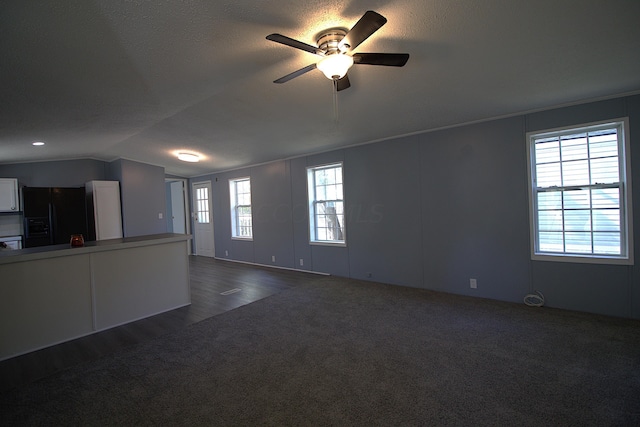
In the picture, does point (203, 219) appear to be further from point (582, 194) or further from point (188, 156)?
point (582, 194)

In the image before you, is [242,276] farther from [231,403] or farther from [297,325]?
[231,403]

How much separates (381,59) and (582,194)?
9.74ft

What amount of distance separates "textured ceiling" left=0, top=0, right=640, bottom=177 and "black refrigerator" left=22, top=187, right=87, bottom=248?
1312 mm

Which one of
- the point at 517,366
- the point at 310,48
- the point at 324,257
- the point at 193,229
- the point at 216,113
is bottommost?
the point at 517,366

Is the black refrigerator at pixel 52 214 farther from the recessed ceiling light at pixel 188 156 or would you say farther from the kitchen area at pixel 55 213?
the recessed ceiling light at pixel 188 156

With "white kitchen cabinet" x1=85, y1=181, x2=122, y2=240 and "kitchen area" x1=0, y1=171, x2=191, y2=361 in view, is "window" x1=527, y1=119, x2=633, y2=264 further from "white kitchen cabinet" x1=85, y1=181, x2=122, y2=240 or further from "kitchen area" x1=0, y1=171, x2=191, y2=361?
"white kitchen cabinet" x1=85, y1=181, x2=122, y2=240

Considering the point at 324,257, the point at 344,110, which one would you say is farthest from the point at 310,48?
the point at 324,257

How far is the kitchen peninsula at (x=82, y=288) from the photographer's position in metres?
2.72

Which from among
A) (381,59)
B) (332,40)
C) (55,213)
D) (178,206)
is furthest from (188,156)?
(381,59)

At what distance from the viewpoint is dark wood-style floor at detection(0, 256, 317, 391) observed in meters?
2.51

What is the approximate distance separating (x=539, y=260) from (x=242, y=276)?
4.78 m

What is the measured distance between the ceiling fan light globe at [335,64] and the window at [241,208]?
16.7 feet

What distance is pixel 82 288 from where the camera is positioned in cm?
312

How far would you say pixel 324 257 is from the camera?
5.48 meters
